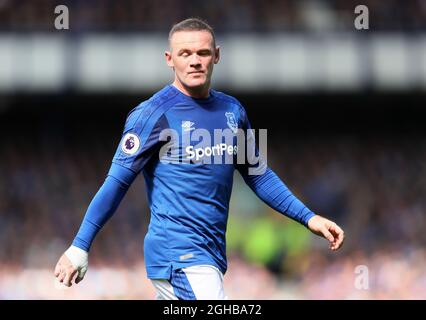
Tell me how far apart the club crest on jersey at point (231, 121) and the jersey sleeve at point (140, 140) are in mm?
347

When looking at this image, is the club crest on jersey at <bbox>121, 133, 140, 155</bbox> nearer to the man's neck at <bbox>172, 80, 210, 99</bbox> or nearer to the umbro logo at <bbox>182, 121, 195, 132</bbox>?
the umbro logo at <bbox>182, 121, 195, 132</bbox>

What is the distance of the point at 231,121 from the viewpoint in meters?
5.07

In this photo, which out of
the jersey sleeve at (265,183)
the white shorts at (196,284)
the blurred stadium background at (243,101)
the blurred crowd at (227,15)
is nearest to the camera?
the white shorts at (196,284)

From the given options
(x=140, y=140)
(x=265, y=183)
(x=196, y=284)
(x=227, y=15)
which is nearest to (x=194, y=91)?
(x=140, y=140)

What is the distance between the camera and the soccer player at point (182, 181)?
15.8 feet

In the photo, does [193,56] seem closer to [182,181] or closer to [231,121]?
[231,121]

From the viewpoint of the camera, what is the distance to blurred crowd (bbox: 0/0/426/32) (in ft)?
55.1

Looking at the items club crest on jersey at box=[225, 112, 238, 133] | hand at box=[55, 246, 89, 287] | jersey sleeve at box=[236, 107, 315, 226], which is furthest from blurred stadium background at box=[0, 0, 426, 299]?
hand at box=[55, 246, 89, 287]

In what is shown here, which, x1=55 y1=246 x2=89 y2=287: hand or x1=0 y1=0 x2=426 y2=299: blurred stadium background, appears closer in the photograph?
x1=55 y1=246 x2=89 y2=287: hand

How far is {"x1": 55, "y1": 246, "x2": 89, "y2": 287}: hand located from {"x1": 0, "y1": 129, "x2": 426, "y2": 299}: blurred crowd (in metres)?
6.87

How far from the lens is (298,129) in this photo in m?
17.9

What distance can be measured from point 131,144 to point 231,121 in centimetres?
54

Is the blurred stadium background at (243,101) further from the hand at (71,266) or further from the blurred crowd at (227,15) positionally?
the hand at (71,266)

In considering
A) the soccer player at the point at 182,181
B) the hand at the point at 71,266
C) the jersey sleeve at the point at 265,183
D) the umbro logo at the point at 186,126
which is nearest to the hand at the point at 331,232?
the soccer player at the point at 182,181
